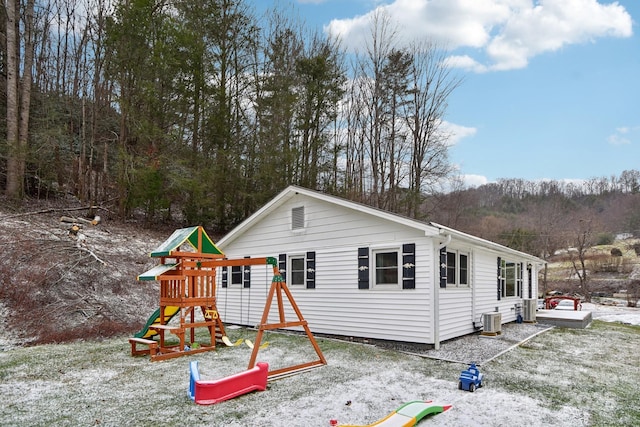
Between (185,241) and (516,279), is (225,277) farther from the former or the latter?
(516,279)

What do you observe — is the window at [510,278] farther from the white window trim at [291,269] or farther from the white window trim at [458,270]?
the white window trim at [291,269]

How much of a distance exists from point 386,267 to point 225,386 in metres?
4.40

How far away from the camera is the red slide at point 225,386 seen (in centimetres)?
466

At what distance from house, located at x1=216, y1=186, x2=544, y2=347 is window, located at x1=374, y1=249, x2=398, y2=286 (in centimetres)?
2

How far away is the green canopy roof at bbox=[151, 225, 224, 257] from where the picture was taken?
7.61m

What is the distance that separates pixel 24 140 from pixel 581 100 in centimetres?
1868

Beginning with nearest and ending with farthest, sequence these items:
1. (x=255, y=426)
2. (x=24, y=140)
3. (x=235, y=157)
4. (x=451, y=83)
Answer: (x=255, y=426) < (x=24, y=140) < (x=235, y=157) < (x=451, y=83)

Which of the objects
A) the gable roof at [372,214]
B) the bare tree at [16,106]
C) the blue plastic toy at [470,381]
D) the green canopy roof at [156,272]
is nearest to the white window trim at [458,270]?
the gable roof at [372,214]

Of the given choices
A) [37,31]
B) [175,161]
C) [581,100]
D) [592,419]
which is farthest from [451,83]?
[592,419]

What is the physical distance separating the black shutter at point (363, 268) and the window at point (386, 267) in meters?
0.19

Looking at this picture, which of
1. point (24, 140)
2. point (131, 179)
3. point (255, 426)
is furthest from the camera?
point (131, 179)

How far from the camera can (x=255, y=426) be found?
3969mm

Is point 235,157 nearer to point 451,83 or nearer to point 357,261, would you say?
point 357,261

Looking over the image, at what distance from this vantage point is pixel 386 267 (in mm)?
8352
